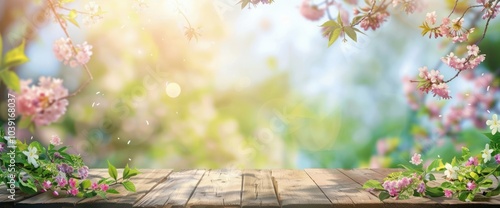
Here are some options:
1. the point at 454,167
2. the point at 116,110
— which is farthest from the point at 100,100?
the point at 454,167

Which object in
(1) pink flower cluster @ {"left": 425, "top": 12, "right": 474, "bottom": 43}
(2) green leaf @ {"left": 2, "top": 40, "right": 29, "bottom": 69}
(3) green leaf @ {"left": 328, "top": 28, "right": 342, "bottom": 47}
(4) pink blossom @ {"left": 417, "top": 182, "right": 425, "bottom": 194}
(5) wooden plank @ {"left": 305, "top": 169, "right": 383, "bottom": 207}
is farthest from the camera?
(1) pink flower cluster @ {"left": 425, "top": 12, "right": 474, "bottom": 43}

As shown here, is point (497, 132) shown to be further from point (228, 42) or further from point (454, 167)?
point (228, 42)

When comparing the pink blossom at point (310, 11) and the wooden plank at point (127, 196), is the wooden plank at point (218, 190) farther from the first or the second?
the pink blossom at point (310, 11)

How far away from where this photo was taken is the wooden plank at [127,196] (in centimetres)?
219

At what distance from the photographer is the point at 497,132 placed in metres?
2.26

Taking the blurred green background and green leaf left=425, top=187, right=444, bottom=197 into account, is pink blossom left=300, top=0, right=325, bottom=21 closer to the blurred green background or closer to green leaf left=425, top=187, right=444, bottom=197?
the blurred green background

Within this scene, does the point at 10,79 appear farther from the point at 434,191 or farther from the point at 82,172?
the point at 434,191

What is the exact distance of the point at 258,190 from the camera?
98.7 inches

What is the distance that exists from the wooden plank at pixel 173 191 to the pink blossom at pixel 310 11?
1156 millimetres

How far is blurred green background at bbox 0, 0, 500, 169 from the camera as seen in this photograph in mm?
3891

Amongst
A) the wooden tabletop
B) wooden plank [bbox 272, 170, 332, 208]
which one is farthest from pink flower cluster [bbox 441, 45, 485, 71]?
wooden plank [bbox 272, 170, 332, 208]

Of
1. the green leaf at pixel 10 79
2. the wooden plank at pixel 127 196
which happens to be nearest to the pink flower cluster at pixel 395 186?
the wooden plank at pixel 127 196

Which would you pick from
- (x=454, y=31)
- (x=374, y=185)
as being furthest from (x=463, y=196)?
(x=454, y=31)

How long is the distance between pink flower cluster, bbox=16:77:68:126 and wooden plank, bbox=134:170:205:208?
0.47 m
